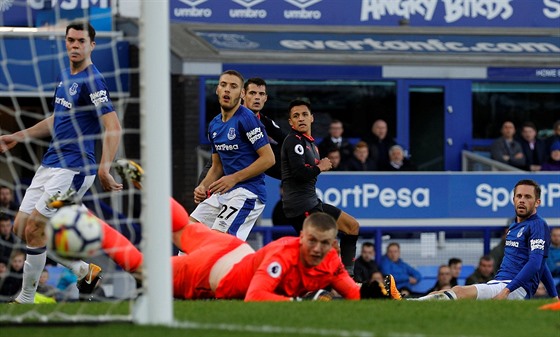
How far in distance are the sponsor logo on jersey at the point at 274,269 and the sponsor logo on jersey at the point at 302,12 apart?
464 inches

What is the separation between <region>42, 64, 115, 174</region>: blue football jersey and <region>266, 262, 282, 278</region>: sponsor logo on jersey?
2.26 metres

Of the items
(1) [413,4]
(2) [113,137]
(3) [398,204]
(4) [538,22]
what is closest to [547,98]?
(4) [538,22]

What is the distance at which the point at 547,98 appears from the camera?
72.0 ft

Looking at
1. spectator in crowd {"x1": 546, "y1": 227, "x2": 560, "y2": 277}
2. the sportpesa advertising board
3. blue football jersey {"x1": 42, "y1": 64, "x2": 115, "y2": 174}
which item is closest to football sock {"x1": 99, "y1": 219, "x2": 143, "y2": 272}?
blue football jersey {"x1": 42, "y1": 64, "x2": 115, "y2": 174}

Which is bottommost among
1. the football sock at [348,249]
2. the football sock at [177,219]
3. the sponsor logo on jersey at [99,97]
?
the football sock at [348,249]

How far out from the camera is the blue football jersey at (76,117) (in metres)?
11.2

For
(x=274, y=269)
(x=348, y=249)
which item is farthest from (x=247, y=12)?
(x=274, y=269)

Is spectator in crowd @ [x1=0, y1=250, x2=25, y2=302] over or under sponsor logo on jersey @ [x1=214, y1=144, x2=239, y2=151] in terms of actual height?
under

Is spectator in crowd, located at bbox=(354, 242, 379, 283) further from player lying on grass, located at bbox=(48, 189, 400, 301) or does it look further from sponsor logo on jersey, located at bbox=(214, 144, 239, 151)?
player lying on grass, located at bbox=(48, 189, 400, 301)

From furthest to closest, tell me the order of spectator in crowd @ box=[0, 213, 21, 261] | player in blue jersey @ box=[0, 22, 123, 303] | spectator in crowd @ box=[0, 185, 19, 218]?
spectator in crowd @ box=[0, 185, 19, 218] → spectator in crowd @ box=[0, 213, 21, 261] → player in blue jersey @ box=[0, 22, 123, 303]

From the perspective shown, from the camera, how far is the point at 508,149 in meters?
20.4

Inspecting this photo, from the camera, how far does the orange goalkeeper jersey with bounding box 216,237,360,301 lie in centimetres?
966

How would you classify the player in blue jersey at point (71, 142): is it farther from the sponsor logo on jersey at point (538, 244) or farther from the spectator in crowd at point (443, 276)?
the spectator in crowd at point (443, 276)

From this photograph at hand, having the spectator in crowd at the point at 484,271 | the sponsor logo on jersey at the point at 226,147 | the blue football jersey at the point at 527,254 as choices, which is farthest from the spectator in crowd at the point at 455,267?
the sponsor logo on jersey at the point at 226,147
